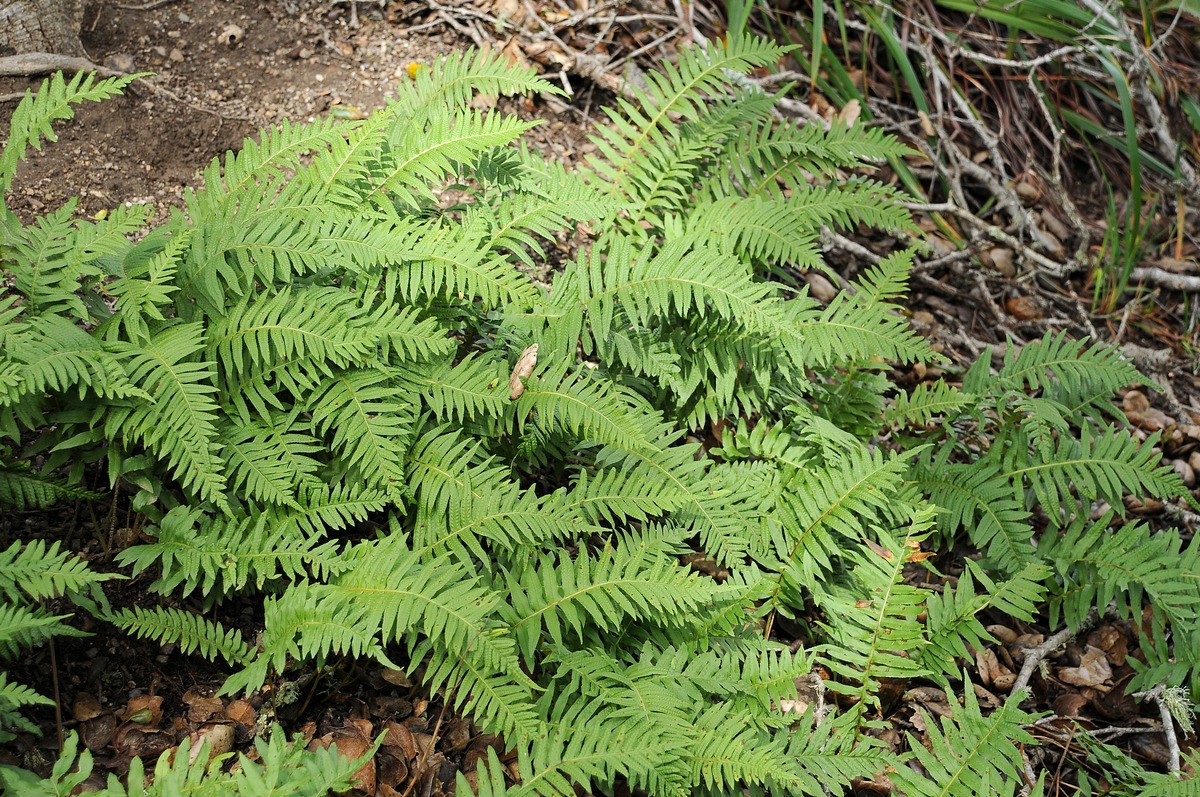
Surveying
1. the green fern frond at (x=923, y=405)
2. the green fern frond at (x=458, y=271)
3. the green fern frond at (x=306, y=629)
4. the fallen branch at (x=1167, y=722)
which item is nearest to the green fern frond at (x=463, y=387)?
the green fern frond at (x=458, y=271)

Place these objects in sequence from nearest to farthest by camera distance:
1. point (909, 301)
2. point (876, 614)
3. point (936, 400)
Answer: point (876, 614) < point (936, 400) < point (909, 301)

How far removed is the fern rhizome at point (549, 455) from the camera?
2.24 m

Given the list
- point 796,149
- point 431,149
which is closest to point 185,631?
point 431,149

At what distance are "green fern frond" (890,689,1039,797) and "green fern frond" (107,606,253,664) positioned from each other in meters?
1.71

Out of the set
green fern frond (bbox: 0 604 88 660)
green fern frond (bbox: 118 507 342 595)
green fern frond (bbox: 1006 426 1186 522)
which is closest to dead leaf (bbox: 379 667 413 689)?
green fern frond (bbox: 118 507 342 595)

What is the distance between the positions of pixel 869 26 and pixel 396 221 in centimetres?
327

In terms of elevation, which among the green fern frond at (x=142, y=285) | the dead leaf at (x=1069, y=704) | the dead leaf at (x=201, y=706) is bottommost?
the dead leaf at (x=1069, y=704)

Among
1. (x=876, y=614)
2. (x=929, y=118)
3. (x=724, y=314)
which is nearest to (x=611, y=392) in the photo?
(x=724, y=314)

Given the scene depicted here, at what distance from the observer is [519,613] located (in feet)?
7.89

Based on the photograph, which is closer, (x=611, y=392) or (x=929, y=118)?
(x=611, y=392)

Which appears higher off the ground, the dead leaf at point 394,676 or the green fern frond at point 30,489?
the green fern frond at point 30,489

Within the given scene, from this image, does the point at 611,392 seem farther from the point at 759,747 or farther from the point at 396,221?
the point at 759,747

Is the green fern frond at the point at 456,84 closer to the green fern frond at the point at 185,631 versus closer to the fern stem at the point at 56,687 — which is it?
the green fern frond at the point at 185,631

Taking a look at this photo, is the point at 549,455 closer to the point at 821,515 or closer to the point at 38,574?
the point at 821,515
